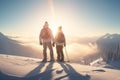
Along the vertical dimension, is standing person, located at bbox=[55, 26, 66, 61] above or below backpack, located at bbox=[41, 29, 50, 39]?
below

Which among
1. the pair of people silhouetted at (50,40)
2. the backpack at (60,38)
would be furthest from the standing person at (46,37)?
the backpack at (60,38)

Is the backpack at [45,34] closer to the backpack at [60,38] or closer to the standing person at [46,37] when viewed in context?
the standing person at [46,37]

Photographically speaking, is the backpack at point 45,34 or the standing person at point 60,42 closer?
the backpack at point 45,34

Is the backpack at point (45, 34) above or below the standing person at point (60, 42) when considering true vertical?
above

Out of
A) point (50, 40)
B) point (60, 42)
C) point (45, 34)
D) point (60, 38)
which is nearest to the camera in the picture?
point (45, 34)

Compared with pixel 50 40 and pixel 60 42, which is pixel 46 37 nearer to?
pixel 50 40

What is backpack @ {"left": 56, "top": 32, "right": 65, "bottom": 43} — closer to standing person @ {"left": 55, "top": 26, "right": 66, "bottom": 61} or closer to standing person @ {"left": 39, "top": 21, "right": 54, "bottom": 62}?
standing person @ {"left": 55, "top": 26, "right": 66, "bottom": 61}

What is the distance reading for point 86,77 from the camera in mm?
9258

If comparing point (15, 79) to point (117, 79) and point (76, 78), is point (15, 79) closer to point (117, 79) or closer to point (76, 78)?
point (76, 78)

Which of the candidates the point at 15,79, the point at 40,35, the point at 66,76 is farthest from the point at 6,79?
the point at 40,35

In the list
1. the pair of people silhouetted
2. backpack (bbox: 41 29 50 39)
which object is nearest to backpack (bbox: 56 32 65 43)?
the pair of people silhouetted

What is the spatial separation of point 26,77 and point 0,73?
3.97 feet

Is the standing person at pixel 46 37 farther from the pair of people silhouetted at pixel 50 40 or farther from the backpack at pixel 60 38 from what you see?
the backpack at pixel 60 38

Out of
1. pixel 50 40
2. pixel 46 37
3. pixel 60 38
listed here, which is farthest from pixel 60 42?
pixel 46 37
